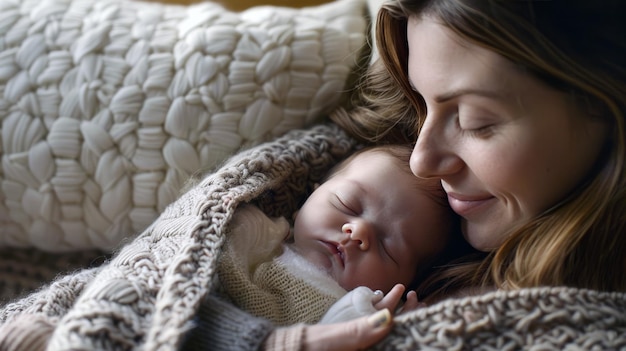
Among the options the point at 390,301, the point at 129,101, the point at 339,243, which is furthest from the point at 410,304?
the point at 129,101

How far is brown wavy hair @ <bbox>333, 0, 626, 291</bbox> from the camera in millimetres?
771

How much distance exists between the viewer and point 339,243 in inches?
40.9

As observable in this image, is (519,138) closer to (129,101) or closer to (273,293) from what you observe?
(273,293)

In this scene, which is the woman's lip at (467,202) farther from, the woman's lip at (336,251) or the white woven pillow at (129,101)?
the white woven pillow at (129,101)

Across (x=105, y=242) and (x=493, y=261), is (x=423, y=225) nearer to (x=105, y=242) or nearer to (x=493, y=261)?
(x=493, y=261)

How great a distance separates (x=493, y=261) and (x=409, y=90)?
0.93 ft

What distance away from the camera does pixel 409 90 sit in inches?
41.9

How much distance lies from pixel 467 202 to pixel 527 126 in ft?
0.58

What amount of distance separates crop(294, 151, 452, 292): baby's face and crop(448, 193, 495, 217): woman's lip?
11cm

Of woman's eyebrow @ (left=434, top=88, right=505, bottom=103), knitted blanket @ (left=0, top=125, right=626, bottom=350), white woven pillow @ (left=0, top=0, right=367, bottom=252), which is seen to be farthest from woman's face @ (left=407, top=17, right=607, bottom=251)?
white woven pillow @ (left=0, top=0, right=367, bottom=252)

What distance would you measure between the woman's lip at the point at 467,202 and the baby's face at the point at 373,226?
0.11 meters

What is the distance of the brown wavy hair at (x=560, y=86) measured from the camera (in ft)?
2.53

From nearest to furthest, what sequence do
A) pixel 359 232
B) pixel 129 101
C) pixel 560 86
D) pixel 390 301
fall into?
pixel 560 86 → pixel 390 301 → pixel 359 232 → pixel 129 101

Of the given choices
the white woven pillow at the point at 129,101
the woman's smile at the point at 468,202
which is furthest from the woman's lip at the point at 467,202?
the white woven pillow at the point at 129,101
